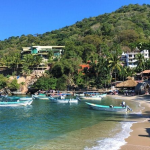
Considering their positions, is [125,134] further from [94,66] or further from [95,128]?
[94,66]

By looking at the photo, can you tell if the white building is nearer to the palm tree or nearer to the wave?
the palm tree

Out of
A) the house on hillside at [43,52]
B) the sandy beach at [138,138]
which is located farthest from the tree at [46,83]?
the sandy beach at [138,138]

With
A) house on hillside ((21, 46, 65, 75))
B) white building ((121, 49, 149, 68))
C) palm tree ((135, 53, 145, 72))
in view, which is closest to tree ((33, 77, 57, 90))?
house on hillside ((21, 46, 65, 75))

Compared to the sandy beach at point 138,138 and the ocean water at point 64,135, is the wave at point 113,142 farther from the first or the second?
the sandy beach at point 138,138

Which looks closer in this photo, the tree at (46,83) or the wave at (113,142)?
the wave at (113,142)

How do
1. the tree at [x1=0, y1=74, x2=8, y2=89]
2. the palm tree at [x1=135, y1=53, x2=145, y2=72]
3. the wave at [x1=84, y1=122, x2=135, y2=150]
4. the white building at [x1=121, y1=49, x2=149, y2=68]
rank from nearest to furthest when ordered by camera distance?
the wave at [x1=84, y1=122, x2=135, y2=150]
the tree at [x1=0, y1=74, x2=8, y2=89]
the palm tree at [x1=135, y1=53, x2=145, y2=72]
the white building at [x1=121, y1=49, x2=149, y2=68]

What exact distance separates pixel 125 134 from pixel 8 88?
62.2 m

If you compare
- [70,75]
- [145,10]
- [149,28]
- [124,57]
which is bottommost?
[70,75]

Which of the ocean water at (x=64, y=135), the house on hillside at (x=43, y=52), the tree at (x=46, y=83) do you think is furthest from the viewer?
the house on hillside at (x=43, y=52)

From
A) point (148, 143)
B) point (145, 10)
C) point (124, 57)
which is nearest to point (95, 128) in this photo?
point (148, 143)

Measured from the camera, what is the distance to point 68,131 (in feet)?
64.1

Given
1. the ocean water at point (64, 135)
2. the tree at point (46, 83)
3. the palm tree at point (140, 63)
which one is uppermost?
the palm tree at point (140, 63)

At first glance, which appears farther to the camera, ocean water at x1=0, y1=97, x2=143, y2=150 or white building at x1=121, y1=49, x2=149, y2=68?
white building at x1=121, y1=49, x2=149, y2=68

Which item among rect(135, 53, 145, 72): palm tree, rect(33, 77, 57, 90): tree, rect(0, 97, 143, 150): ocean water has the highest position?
rect(135, 53, 145, 72): palm tree
